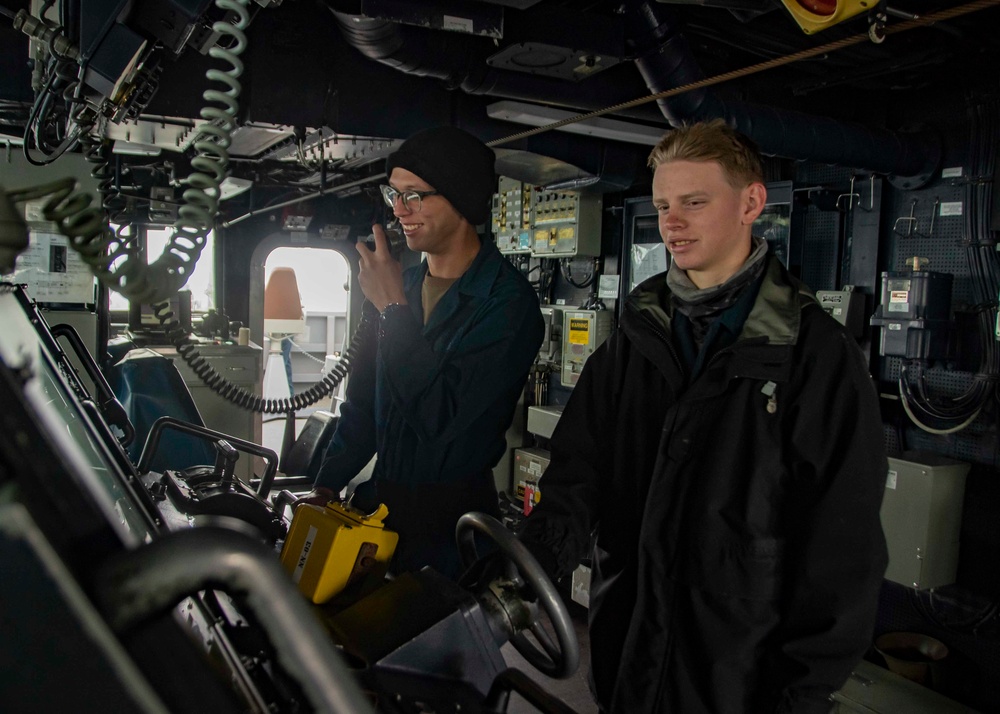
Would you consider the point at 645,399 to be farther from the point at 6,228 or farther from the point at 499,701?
the point at 6,228

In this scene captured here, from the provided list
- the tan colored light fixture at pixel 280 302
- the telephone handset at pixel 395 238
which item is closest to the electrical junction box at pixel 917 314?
the telephone handset at pixel 395 238

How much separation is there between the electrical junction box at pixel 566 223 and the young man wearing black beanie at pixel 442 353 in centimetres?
330

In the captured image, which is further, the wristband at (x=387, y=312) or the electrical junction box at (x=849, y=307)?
the electrical junction box at (x=849, y=307)

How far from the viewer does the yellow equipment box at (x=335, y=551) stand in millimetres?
1485

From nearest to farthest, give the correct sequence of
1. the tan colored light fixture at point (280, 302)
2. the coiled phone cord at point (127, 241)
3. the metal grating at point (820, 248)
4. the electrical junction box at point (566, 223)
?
1. the coiled phone cord at point (127, 241)
2. the metal grating at point (820, 248)
3. the electrical junction box at point (566, 223)
4. the tan colored light fixture at point (280, 302)

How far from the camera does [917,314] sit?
3557mm

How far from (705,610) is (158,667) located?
1.35 metres

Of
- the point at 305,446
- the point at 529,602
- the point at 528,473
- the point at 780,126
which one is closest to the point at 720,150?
the point at 529,602

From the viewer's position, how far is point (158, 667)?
0.45 metres

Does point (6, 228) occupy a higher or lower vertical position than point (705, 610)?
higher

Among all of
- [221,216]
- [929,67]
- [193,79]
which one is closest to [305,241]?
[221,216]

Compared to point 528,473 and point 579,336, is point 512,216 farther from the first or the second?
point 528,473

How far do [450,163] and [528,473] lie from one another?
147 inches

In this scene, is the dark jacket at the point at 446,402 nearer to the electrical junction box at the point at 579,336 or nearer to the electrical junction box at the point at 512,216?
the electrical junction box at the point at 579,336
